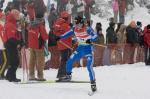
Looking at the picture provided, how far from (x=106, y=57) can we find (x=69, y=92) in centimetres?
734

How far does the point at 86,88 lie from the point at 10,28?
103 inches

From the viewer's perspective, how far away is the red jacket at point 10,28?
14031 mm

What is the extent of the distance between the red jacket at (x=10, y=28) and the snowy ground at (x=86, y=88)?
1.24 m

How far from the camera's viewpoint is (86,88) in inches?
523

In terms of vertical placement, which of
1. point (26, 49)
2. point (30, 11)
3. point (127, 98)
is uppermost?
point (30, 11)

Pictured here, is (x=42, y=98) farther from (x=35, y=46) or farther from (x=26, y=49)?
(x=26, y=49)

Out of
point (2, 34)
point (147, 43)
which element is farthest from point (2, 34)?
point (147, 43)

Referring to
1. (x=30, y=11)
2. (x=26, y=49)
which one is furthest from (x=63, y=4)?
(x=26, y=49)

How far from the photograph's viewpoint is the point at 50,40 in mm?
18078

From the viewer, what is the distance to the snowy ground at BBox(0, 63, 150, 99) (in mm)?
12172

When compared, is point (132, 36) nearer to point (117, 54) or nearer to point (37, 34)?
point (117, 54)

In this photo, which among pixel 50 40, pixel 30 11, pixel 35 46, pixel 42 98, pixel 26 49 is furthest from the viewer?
pixel 30 11

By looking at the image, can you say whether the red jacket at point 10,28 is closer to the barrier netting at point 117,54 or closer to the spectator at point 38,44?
the spectator at point 38,44

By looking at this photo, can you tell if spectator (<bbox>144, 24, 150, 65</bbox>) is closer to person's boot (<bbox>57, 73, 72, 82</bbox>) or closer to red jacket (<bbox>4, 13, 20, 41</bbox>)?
person's boot (<bbox>57, 73, 72, 82</bbox>)
